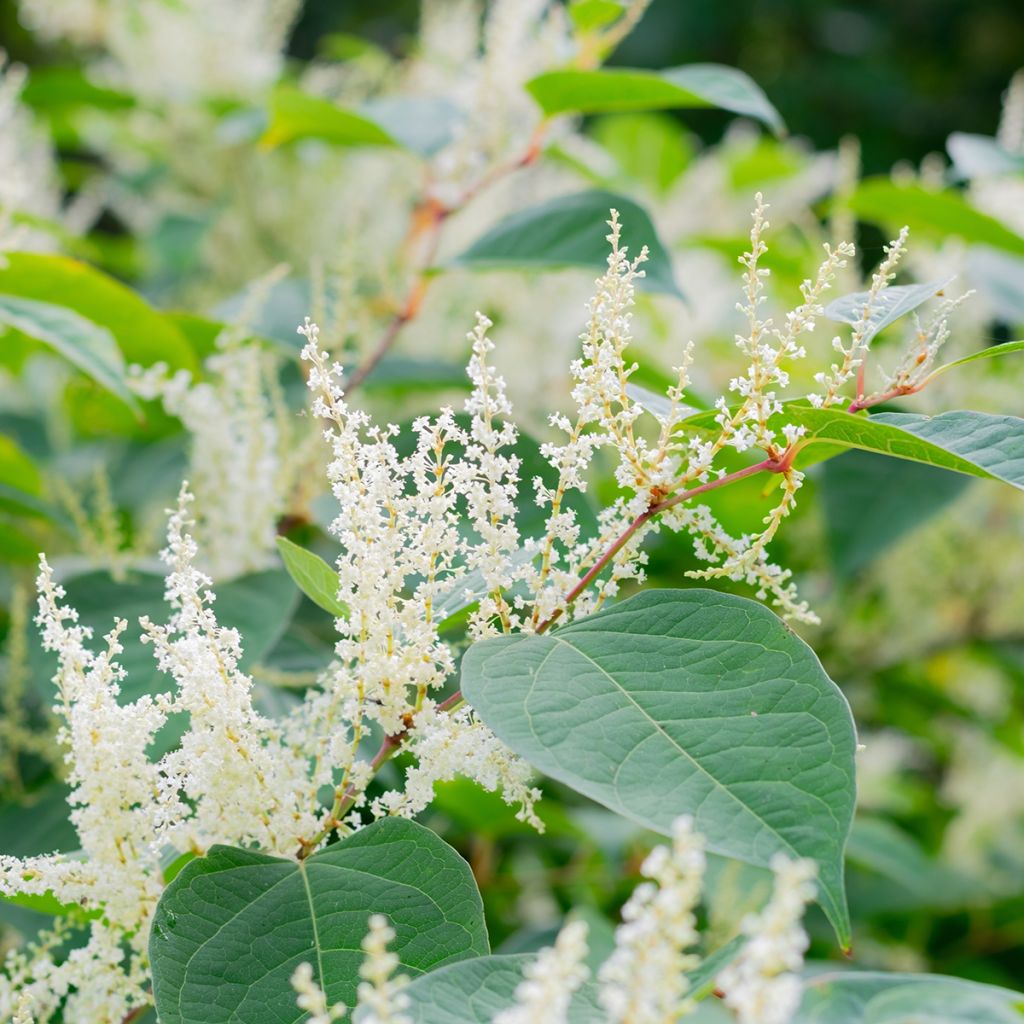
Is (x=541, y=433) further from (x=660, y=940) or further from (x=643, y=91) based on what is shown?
(x=660, y=940)

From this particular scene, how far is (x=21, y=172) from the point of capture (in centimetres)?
141

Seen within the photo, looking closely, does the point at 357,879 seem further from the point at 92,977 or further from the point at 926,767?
the point at 926,767

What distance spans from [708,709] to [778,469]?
0.54 ft

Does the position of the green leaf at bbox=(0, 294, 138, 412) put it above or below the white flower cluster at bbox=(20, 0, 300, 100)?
below

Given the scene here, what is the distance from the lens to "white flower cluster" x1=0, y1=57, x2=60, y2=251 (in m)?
1.20

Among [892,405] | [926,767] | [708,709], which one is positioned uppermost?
[892,405]

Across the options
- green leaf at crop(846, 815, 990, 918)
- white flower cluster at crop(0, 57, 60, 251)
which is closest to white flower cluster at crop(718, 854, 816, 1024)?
white flower cluster at crop(0, 57, 60, 251)

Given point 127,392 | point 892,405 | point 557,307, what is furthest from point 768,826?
point 557,307

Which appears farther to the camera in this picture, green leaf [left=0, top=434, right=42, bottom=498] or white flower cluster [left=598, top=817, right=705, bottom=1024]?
green leaf [left=0, top=434, right=42, bottom=498]

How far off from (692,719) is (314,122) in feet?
3.55

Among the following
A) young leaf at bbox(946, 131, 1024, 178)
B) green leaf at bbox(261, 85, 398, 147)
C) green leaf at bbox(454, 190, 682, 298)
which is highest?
green leaf at bbox(261, 85, 398, 147)

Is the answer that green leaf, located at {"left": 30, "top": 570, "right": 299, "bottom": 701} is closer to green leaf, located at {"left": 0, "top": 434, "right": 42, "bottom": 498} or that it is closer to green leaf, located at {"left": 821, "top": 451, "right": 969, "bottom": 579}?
green leaf, located at {"left": 0, "top": 434, "right": 42, "bottom": 498}

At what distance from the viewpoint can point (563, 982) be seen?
0.40 m

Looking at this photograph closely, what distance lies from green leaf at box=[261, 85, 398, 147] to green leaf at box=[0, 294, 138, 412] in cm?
42
